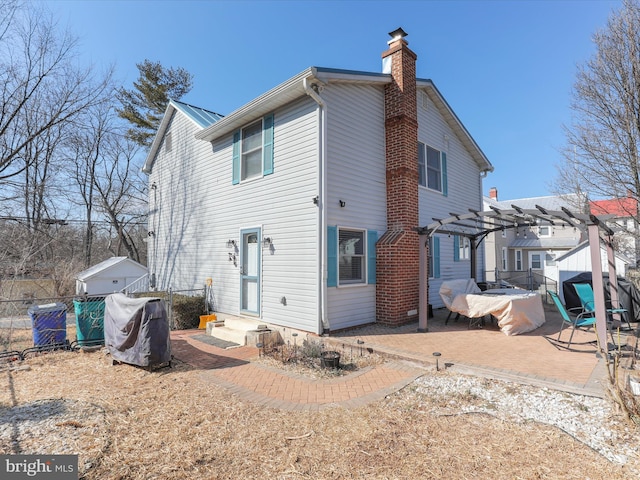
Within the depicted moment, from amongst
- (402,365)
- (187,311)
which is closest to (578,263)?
(402,365)

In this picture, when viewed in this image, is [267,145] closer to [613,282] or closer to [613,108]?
[613,282]

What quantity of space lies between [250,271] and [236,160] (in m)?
3.19

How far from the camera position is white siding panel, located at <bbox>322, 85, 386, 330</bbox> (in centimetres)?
741

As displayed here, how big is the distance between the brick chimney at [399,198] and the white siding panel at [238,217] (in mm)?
2047

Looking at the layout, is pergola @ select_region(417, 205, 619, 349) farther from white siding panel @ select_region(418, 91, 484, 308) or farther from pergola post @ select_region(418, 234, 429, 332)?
white siding panel @ select_region(418, 91, 484, 308)

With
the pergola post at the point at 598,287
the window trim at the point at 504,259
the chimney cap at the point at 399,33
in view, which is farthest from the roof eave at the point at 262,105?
the window trim at the point at 504,259

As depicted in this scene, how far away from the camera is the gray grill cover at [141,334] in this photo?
5.36m

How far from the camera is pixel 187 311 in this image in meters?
9.36

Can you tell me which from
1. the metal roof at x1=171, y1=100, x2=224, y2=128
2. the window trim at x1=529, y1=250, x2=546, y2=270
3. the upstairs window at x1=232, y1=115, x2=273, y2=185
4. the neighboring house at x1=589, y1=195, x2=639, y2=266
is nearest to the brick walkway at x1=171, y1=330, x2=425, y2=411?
the upstairs window at x1=232, y1=115, x2=273, y2=185

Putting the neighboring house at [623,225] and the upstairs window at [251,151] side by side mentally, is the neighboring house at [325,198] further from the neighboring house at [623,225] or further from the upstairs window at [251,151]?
the neighboring house at [623,225]

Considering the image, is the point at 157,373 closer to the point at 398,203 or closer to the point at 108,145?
the point at 398,203

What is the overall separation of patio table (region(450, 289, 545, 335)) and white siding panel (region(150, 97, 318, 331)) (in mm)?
3668

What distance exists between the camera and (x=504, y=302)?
729 cm

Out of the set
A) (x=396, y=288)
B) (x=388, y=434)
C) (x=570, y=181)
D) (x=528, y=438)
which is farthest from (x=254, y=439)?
(x=570, y=181)
